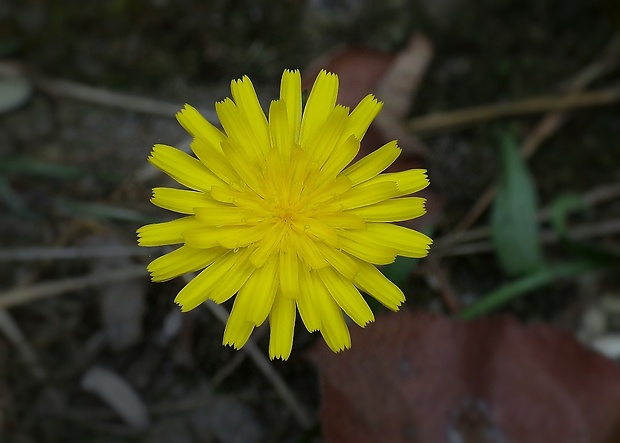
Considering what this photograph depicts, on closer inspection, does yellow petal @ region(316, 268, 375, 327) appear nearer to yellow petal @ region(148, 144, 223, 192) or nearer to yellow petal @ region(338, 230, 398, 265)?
yellow petal @ region(338, 230, 398, 265)

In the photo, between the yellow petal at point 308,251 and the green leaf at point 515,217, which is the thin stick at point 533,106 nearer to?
the green leaf at point 515,217

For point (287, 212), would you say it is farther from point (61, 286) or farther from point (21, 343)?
point (21, 343)

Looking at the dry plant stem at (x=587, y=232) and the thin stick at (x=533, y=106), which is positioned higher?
the thin stick at (x=533, y=106)

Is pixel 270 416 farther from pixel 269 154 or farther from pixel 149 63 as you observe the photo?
pixel 149 63

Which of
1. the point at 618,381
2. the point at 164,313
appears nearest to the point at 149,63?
the point at 164,313

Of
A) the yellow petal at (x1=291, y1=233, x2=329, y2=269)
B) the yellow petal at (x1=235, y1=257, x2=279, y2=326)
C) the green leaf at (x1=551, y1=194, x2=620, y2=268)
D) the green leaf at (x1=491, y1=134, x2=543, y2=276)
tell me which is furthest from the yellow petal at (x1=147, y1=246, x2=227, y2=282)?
the green leaf at (x1=551, y1=194, x2=620, y2=268)

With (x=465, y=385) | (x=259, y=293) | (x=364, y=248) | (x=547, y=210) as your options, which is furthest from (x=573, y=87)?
(x=259, y=293)

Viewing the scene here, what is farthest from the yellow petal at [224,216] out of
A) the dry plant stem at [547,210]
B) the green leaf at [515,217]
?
the green leaf at [515,217]
